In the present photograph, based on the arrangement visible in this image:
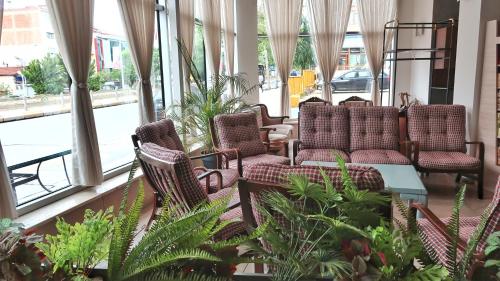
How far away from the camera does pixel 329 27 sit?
7.54m

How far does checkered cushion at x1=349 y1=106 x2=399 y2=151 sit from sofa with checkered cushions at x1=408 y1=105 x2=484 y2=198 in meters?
0.28

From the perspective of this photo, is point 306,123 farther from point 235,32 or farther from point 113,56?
point 235,32

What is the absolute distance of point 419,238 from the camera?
102 centimetres

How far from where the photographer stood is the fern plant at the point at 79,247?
962mm

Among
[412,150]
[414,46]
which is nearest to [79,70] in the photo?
[412,150]

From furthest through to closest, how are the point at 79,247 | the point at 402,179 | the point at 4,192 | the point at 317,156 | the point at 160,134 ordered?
1. the point at 317,156
2. the point at 160,134
3. the point at 402,179
4. the point at 4,192
5. the point at 79,247

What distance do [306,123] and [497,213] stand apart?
3.06 m

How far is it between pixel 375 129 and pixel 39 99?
364 cm

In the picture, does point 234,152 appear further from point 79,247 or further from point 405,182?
point 79,247

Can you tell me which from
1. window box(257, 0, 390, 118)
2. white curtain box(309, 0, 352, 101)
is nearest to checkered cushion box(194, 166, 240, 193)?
window box(257, 0, 390, 118)

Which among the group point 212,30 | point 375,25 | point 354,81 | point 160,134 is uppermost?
point 375,25

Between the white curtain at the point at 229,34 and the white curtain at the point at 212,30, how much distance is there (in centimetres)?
54

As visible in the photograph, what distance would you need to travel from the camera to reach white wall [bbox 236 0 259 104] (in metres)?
7.37

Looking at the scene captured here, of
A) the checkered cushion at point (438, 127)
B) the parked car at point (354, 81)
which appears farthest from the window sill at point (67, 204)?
the parked car at point (354, 81)
